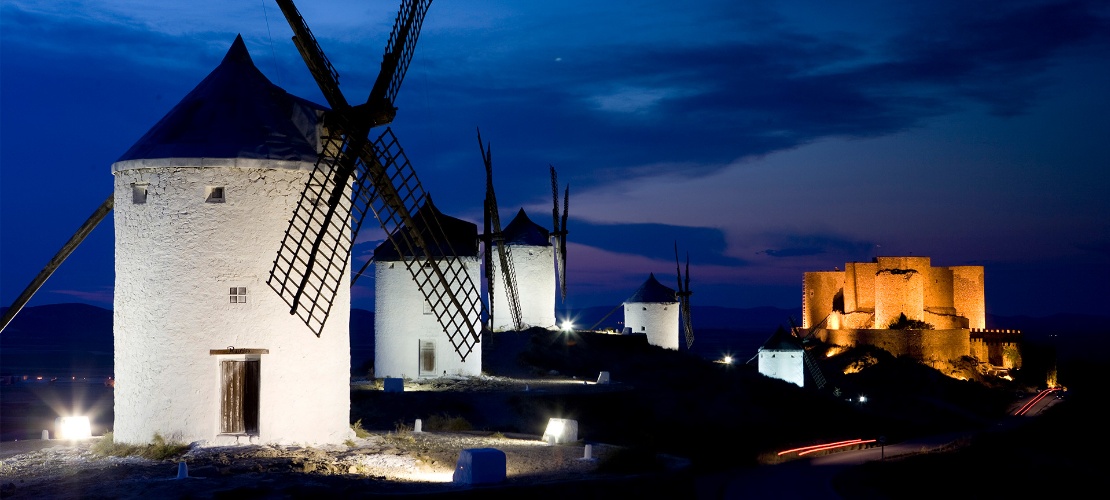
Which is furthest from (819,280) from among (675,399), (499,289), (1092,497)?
(1092,497)

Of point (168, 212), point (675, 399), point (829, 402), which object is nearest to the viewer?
point (168, 212)

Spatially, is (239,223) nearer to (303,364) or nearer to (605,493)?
(303,364)

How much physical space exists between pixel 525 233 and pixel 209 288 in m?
27.5

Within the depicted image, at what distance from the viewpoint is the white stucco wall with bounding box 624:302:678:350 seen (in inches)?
1955

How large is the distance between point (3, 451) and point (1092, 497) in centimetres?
2101

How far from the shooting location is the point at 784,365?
4444 centimetres

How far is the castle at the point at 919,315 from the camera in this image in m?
58.3

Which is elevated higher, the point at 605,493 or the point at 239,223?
the point at 239,223

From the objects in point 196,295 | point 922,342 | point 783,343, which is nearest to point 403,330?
point 196,295

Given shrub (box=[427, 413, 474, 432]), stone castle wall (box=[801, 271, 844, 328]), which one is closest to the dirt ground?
shrub (box=[427, 413, 474, 432])

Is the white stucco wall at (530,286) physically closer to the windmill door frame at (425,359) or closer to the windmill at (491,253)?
the windmill at (491,253)

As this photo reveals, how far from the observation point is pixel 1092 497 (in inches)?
899

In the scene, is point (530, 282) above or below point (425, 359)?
above

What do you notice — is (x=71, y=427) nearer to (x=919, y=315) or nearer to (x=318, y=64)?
(x=318, y=64)
